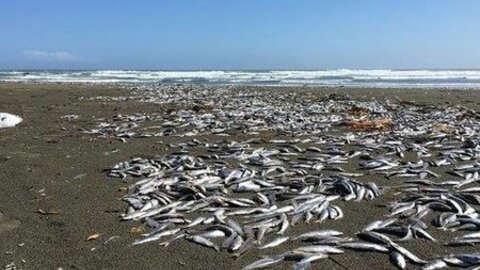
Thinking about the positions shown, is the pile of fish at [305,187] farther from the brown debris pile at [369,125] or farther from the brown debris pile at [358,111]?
the brown debris pile at [358,111]

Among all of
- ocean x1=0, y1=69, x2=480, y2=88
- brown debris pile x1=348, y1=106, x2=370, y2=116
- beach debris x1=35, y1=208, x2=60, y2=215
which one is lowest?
ocean x1=0, y1=69, x2=480, y2=88

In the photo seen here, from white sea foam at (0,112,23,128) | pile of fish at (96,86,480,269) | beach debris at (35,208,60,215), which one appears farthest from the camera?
white sea foam at (0,112,23,128)

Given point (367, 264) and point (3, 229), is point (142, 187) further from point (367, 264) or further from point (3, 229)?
point (367, 264)

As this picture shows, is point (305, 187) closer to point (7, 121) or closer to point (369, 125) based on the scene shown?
point (369, 125)

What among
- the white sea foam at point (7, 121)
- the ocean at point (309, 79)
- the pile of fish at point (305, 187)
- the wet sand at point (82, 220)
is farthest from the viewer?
the ocean at point (309, 79)

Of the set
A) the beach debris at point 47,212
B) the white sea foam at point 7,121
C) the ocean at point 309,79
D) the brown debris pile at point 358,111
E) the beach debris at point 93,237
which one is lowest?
the ocean at point 309,79

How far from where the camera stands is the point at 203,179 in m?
8.34

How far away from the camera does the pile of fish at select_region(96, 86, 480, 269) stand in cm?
578

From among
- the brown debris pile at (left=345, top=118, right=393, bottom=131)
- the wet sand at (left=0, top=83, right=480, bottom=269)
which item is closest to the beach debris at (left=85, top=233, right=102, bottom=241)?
the wet sand at (left=0, top=83, right=480, bottom=269)

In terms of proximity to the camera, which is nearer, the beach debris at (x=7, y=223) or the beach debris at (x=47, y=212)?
the beach debris at (x=7, y=223)

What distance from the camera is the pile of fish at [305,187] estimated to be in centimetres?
578

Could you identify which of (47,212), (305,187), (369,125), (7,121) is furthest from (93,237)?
(7,121)

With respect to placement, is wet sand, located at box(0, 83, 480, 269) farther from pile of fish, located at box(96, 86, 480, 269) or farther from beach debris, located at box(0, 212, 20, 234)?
pile of fish, located at box(96, 86, 480, 269)

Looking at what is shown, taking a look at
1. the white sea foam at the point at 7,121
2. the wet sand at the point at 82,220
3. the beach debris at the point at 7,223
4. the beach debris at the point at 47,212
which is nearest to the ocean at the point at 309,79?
the white sea foam at the point at 7,121
